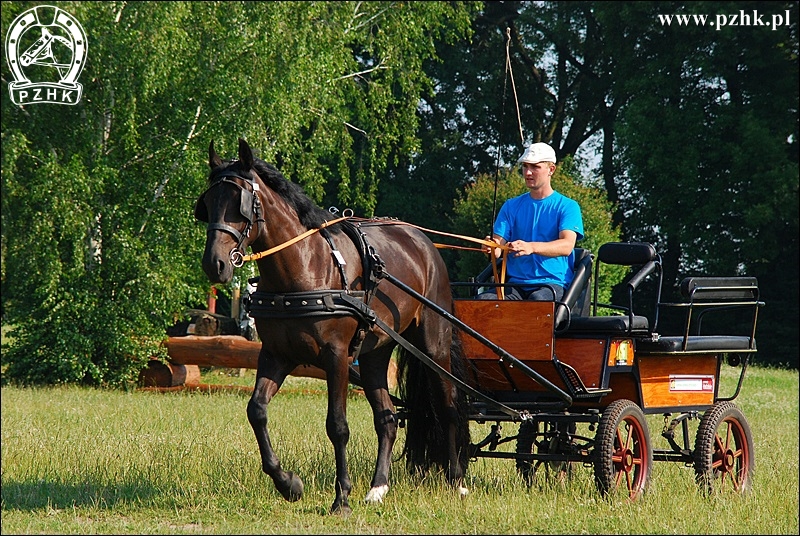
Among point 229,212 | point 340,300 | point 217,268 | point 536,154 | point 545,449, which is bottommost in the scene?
point 545,449

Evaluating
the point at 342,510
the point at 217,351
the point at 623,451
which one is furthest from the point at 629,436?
the point at 217,351

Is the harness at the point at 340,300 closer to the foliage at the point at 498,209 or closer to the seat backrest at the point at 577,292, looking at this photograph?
the seat backrest at the point at 577,292

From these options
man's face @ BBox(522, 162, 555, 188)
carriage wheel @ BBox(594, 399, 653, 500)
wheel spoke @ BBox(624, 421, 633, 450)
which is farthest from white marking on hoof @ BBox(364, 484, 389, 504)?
man's face @ BBox(522, 162, 555, 188)

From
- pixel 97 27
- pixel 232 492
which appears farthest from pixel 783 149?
pixel 232 492

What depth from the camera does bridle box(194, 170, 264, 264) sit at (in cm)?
541

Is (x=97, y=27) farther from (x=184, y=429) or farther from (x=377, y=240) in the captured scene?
(x=377, y=240)

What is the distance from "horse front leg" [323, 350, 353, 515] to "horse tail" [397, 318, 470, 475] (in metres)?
1.12

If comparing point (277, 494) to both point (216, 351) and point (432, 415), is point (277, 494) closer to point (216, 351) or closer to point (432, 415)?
point (432, 415)

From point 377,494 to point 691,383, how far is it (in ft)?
7.94

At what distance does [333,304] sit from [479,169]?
86.9 ft

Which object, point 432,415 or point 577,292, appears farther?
point 432,415

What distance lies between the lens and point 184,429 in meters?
9.85

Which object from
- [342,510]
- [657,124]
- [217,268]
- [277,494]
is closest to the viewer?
[217,268]

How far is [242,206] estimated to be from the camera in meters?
5.46
